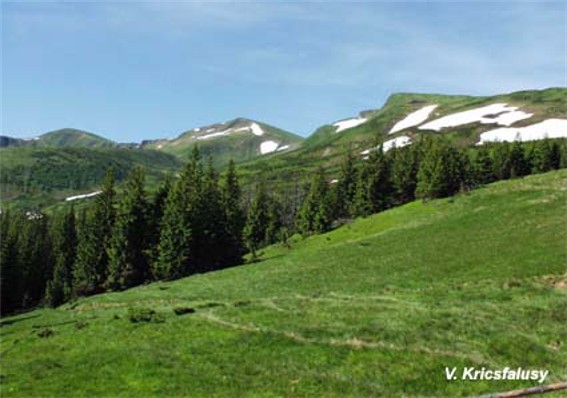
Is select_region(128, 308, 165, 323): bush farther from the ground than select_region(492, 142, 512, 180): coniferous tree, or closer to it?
closer to it

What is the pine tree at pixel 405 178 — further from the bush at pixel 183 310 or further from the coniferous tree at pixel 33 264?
the bush at pixel 183 310

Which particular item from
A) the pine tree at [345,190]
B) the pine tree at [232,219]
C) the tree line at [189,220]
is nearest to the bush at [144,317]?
the tree line at [189,220]

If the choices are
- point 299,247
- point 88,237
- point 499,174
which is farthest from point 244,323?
point 499,174

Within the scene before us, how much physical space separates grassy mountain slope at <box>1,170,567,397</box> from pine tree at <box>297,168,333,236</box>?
43.7 metres

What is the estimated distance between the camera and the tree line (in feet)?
254

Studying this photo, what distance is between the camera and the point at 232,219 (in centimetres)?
9631

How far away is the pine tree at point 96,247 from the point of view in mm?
80062

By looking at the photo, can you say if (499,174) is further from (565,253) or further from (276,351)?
(276,351)

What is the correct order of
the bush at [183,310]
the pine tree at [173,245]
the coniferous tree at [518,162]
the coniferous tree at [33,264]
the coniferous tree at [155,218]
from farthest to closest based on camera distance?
the coniferous tree at [518,162], the coniferous tree at [33,264], the coniferous tree at [155,218], the pine tree at [173,245], the bush at [183,310]

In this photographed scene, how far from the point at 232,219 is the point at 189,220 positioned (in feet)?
61.4

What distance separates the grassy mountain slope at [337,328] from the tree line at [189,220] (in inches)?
808

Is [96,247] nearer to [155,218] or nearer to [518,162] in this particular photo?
[155,218]

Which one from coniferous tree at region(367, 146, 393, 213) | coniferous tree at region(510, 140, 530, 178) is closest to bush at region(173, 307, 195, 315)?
coniferous tree at region(367, 146, 393, 213)

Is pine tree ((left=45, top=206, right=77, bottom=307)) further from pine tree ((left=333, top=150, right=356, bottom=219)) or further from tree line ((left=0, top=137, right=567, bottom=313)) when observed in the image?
pine tree ((left=333, top=150, right=356, bottom=219))
